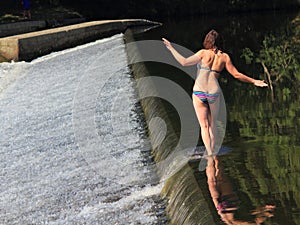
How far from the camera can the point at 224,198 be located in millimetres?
6480

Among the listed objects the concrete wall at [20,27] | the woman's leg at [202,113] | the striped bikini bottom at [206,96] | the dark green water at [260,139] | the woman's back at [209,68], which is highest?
the woman's back at [209,68]

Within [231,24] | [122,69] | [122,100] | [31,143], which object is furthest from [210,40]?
[231,24]

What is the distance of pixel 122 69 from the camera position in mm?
16047

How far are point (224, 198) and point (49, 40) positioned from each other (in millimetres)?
16451

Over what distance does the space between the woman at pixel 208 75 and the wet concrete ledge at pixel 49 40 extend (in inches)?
567

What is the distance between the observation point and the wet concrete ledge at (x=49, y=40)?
68.6ft

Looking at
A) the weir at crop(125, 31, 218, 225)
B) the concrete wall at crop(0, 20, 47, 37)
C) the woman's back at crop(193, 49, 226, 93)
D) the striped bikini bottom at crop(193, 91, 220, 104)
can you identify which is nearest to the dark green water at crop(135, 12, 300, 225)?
the weir at crop(125, 31, 218, 225)

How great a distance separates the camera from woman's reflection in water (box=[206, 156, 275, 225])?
592cm

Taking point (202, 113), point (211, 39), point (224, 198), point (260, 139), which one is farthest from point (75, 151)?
point (211, 39)

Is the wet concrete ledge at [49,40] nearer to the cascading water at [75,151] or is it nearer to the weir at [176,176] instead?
the cascading water at [75,151]

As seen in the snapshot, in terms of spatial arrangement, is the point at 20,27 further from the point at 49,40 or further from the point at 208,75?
the point at 208,75

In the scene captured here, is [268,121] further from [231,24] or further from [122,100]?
[231,24]

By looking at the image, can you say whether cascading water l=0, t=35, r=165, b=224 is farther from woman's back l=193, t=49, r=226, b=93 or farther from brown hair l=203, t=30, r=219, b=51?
brown hair l=203, t=30, r=219, b=51

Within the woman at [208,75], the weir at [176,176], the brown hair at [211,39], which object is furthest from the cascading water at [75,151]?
the brown hair at [211,39]
